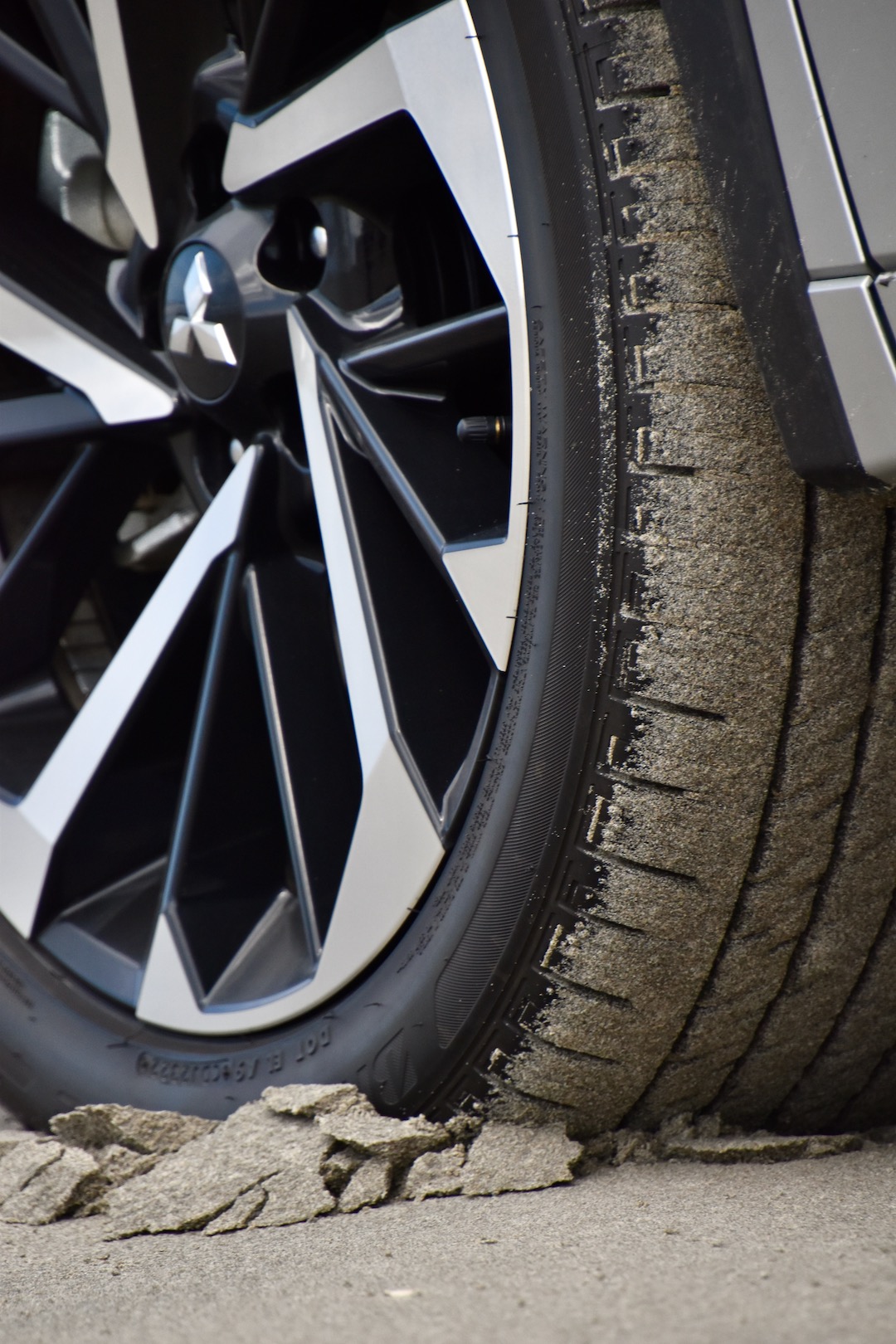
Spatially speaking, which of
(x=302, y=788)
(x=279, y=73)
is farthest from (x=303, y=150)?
(x=302, y=788)

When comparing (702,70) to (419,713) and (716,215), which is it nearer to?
(716,215)

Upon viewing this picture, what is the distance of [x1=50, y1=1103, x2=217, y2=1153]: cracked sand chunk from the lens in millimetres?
1289

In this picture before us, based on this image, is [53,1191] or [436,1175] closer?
[436,1175]

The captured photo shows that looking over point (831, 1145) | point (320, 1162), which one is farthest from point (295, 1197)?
point (831, 1145)

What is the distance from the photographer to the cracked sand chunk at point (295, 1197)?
→ 104 centimetres

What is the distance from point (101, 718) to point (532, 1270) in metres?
0.96

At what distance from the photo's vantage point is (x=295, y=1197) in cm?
106

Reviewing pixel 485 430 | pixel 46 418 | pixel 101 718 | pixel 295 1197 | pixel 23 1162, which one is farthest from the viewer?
pixel 46 418

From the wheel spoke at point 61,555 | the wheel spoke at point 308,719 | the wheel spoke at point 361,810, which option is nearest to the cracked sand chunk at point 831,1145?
the wheel spoke at point 361,810

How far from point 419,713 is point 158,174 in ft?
2.57

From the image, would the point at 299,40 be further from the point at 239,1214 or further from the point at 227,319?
the point at 239,1214

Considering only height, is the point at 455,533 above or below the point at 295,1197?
above

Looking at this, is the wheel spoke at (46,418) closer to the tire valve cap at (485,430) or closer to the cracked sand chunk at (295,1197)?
the tire valve cap at (485,430)

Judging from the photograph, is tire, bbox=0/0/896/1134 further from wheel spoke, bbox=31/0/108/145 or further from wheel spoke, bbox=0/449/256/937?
wheel spoke, bbox=31/0/108/145
